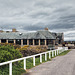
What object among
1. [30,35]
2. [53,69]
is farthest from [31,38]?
[53,69]

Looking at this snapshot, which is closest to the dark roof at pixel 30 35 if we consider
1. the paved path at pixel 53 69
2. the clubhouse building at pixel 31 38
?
the clubhouse building at pixel 31 38

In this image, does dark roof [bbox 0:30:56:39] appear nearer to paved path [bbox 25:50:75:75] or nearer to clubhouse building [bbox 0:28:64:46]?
clubhouse building [bbox 0:28:64:46]

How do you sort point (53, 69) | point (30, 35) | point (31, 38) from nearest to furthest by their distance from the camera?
point (53, 69) < point (31, 38) < point (30, 35)

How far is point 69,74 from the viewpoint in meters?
8.11

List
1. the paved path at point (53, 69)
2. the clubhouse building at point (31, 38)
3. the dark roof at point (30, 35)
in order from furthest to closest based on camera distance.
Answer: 1. the dark roof at point (30, 35)
2. the clubhouse building at point (31, 38)
3. the paved path at point (53, 69)

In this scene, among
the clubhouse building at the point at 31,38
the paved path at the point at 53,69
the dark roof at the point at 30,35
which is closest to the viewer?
the paved path at the point at 53,69

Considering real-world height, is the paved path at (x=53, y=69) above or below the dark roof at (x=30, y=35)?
below

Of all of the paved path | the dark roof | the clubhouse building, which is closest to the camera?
the paved path

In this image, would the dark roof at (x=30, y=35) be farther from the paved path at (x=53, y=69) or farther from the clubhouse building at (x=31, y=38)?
the paved path at (x=53, y=69)

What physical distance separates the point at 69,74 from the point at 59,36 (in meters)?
67.8

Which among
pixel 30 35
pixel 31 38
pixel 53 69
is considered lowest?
pixel 53 69

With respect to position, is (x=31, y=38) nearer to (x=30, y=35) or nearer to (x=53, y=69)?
(x=30, y=35)

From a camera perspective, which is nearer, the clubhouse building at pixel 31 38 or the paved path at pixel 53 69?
the paved path at pixel 53 69

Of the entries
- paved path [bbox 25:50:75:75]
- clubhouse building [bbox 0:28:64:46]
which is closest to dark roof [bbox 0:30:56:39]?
clubhouse building [bbox 0:28:64:46]
